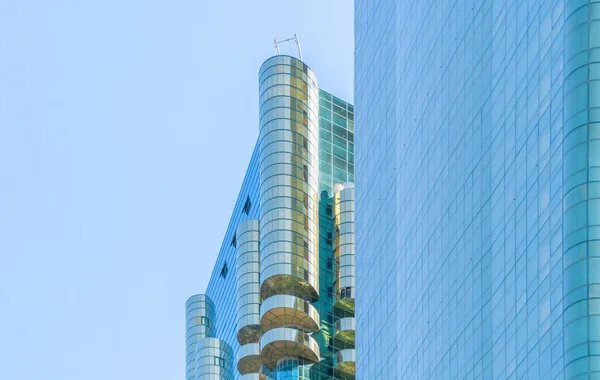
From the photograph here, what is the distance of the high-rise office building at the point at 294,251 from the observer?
163 metres

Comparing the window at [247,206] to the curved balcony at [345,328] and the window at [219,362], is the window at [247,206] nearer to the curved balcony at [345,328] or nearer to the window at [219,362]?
the window at [219,362]

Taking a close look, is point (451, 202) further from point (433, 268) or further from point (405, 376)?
point (405, 376)

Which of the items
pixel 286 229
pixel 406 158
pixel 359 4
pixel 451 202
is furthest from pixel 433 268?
pixel 286 229

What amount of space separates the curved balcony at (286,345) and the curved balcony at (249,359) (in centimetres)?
448

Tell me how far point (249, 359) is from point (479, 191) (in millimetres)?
71764

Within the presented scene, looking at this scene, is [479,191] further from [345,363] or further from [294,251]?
[345,363]

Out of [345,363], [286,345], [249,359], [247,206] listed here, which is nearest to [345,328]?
[345,363]

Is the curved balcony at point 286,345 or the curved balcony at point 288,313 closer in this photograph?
the curved balcony at point 288,313

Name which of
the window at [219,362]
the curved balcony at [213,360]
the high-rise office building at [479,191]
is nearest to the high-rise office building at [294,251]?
the curved balcony at [213,360]

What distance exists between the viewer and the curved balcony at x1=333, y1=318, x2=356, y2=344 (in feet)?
547

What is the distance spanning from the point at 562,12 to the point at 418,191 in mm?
30053

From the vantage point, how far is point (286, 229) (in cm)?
16388

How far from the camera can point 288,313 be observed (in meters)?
162

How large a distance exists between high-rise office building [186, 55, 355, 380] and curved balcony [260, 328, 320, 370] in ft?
0.30
